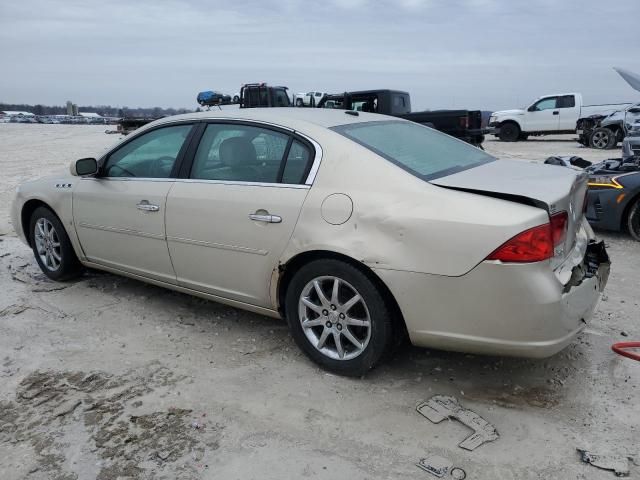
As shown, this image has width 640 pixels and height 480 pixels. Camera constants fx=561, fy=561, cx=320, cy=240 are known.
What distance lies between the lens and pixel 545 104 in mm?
22297

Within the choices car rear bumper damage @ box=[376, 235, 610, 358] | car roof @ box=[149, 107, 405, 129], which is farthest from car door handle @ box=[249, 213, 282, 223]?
car rear bumper damage @ box=[376, 235, 610, 358]

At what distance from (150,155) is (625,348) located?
347 centimetres

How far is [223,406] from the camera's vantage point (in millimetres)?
2961

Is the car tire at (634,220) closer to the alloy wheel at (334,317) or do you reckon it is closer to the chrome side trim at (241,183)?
the alloy wheel at (334,317)

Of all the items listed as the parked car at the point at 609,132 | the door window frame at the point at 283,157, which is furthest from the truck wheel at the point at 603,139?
the door window frame at the point at 283,157

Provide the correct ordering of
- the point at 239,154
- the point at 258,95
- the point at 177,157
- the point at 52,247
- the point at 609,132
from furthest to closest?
1. the point at 258,95
2. the point at 609,132
3. the point at 52,247
4. the point at 177,157
5. the point at 239,154

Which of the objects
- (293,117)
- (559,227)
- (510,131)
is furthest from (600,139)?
(559,227)

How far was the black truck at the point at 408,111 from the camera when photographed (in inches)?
561

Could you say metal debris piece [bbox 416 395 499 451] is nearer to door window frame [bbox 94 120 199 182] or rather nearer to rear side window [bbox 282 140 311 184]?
rear side window [bbox 282 140 311 184]

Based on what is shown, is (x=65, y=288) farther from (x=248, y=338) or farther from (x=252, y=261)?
(x=252, y=261)

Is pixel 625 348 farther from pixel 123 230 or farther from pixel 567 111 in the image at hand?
pixel 567 111

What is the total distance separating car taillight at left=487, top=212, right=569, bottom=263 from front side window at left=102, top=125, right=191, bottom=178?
2.34 m

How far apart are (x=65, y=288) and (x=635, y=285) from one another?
16.0 ft

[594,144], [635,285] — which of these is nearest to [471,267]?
[635,285]
